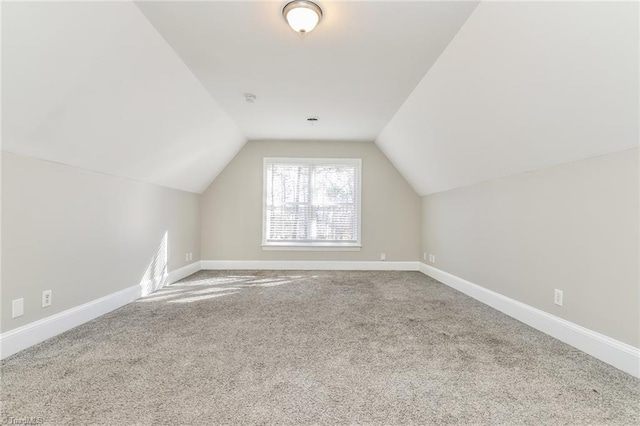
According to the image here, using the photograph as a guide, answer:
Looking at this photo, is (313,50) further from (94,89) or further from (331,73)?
(94,89)

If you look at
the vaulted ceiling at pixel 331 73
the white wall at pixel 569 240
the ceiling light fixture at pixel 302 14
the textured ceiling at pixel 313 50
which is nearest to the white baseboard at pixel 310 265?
the white wall at pixel 569 240

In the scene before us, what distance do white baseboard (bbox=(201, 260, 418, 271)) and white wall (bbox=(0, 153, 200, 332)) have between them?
178cm

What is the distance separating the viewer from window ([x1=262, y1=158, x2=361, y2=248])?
5.90 meters

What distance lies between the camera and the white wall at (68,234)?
2189mm

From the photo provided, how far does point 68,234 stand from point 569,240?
4.18 meters

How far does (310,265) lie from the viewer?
5836 mm

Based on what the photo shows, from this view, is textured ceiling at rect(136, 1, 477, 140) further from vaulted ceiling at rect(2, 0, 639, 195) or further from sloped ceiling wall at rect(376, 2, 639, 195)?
sloped ceiling wall at rect(376, 2, 639, 195)

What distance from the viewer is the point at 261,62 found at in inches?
113

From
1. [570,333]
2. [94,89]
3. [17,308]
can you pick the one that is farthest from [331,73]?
[17,308]

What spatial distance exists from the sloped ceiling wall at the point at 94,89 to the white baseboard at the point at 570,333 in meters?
3.93

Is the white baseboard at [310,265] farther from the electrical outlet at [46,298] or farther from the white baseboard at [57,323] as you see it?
the electrical outlet at [46,298]

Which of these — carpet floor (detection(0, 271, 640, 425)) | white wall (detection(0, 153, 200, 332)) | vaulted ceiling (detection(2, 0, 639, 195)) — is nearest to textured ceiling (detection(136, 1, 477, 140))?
vaulted ceiling (detection(2, 0, 639, 195))

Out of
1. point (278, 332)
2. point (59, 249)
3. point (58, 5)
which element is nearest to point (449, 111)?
point (278, 332)

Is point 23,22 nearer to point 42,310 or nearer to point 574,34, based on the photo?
point 42,310
